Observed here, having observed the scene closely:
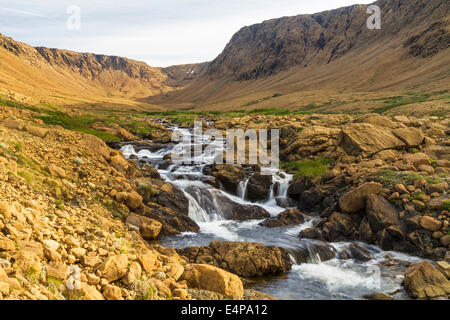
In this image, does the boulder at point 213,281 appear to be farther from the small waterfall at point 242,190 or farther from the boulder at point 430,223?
the small waterfall at point 242,190

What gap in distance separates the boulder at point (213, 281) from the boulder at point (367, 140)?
593 inches

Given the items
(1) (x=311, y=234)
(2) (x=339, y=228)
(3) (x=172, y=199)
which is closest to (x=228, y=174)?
(3) (x=172, y=199)

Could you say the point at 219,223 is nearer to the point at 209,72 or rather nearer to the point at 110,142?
the point at 110,142

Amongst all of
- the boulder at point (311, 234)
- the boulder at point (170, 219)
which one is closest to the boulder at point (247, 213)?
the boulder at point (170, 219)

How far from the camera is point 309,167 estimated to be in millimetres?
20375

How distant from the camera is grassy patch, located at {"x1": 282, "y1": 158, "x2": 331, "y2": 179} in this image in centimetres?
1891

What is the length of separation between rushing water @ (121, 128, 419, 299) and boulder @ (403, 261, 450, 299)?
16.2 inches

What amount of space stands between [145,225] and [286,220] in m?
7.03

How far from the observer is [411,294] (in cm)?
884

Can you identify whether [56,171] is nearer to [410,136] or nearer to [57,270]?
[57,270]

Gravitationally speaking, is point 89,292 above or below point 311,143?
below

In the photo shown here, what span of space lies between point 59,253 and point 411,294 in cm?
910

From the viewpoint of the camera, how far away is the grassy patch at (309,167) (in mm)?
18906

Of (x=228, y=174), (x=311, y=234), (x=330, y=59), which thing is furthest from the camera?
(x=330, y=59)
